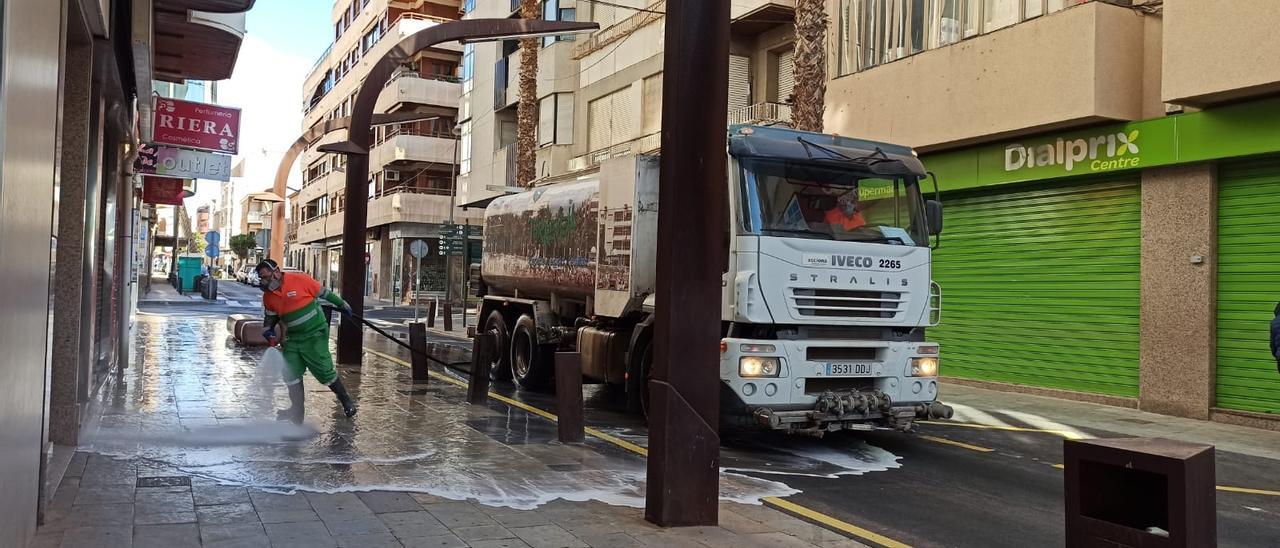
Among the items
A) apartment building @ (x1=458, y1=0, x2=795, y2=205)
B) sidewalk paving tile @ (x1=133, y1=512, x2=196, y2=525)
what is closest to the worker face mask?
sidewalk paving tile @ (x1=133, y1=512, x2=196, y2=525)

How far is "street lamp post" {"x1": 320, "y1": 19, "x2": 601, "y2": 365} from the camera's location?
15.3 meters

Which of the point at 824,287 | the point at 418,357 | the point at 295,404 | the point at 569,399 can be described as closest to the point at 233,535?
the point at 569,399

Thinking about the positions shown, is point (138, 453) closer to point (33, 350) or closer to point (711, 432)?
point (33, 350)

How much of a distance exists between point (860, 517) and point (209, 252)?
197ft

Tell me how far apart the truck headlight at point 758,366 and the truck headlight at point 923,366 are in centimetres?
154

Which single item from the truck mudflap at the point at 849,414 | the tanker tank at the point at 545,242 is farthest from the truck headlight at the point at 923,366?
the tanker tank at the point at 545,242

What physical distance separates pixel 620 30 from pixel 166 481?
74.2 feet

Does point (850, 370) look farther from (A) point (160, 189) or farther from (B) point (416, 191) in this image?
(B) point (416, 191)

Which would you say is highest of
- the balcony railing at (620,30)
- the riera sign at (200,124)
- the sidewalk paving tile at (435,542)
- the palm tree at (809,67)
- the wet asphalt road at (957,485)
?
the balcony railing at (620,30)

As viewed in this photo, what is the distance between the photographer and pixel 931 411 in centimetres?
938

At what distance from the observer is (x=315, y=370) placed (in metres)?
9.52

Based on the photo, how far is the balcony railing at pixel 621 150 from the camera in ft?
84.3

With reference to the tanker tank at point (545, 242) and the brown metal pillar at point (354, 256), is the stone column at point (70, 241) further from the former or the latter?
the brown metal pillar at point (354, 256)

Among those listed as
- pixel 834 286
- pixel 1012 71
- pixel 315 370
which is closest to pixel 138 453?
pixel 315 370
